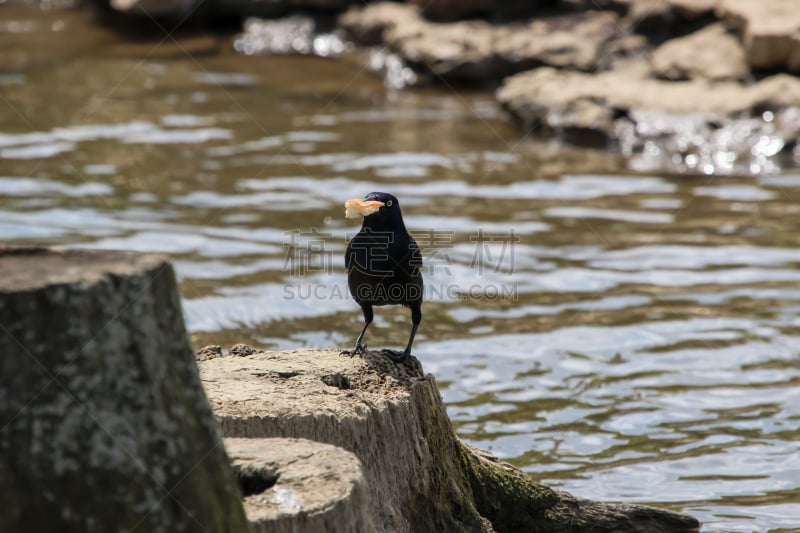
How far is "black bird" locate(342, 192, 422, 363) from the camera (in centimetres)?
427

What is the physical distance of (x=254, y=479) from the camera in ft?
9.34

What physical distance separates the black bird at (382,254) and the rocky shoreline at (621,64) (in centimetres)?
761

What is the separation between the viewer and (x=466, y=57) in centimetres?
1423

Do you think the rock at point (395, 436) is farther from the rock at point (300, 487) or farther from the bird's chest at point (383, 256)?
the bird's chest at point (383, 256)

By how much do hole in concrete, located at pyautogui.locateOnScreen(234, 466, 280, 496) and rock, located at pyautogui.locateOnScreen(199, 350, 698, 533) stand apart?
0.37 m

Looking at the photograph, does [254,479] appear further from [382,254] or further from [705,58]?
[705,58]

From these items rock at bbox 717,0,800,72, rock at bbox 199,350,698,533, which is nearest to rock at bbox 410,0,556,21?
rock at bbox 717,0,800,72

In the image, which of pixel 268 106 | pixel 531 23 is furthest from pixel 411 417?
pixel 531 23

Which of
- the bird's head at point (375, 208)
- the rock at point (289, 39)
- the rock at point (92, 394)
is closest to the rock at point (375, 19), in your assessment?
the rock at point (289, 39)

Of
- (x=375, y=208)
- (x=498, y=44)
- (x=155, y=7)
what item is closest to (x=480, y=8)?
(x=498, y=44)

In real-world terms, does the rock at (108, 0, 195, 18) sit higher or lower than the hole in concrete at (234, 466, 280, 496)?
higher

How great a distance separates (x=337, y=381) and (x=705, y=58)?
33.1 ft

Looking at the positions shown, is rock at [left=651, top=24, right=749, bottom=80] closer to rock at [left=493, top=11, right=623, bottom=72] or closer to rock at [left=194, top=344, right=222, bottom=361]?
rock at [left=493, top=11, right=623, bottom=72]

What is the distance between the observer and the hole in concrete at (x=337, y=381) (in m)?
3.75
